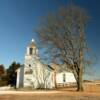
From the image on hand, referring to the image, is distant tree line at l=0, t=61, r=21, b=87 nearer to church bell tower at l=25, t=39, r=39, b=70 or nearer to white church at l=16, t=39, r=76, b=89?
white church at l=16, t=39, r=76, b=89

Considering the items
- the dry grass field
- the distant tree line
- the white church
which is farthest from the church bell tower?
the dry grass field

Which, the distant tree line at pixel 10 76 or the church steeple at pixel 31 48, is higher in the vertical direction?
the church steeple at pixel 31 48

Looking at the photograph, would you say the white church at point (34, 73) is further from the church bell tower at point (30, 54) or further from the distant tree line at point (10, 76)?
the distant tree line at point (10, 76)

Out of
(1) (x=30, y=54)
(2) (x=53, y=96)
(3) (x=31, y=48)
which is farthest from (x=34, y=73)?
(2) (x=53, y=96)

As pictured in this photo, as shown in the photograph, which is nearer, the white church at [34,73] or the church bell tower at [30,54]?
the white church at [34,73]

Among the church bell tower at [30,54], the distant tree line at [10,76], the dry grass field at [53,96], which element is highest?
the church bell tower at [30,54]

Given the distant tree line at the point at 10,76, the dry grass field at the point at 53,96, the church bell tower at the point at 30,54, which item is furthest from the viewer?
the distant tree line at the point at 10,76

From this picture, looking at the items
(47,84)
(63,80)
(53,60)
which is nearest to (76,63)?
(53,60)

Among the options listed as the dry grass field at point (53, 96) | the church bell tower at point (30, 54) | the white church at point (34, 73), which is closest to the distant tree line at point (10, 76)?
the white church at point (34, 73)

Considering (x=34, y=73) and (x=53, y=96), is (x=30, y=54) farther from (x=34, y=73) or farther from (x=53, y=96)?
(x=53, y=96)

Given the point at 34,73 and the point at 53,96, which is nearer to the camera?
the point at 53,96

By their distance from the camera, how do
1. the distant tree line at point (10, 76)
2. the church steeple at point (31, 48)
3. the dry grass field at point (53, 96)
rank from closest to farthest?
the dry grass field at point (53, 96) < the church steeple at point (31, 48) < the distant tree line at point (10, 76)

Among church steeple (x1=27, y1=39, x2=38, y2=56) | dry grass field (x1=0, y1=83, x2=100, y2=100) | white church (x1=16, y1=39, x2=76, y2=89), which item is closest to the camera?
dry grass field (x1=0, y1=83, x2=100, y2=100)

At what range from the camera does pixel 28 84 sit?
50.3m
